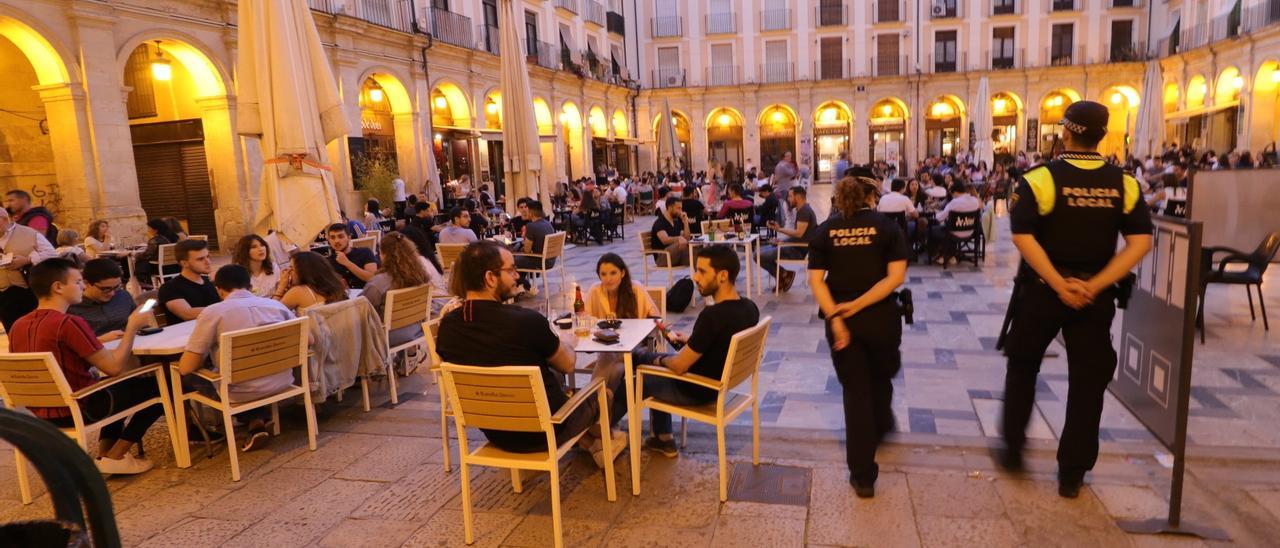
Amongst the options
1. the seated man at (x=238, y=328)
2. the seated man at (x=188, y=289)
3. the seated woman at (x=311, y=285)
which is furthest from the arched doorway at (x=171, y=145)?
the seated man at (x=238, y=328)

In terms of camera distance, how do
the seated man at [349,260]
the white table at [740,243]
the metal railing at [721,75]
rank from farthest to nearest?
the metal railing at [721,75], the white table at [740,243], the seated man at [349,260]

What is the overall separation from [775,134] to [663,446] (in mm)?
29400

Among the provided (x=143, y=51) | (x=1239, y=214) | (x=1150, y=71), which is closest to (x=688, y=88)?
(x=1150, y=71)

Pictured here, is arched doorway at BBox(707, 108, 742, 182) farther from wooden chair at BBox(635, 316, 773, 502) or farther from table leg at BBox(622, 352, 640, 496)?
table leg at BBox(622, 352, 640, 496)

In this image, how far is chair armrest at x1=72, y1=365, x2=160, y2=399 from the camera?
3.34 meters

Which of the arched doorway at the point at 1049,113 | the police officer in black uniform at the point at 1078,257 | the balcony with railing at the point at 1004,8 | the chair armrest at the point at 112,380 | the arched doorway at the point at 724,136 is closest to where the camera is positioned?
the police officer in black uniform at the point at 1078,257

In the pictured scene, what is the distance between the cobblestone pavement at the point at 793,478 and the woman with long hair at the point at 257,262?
4.25ft

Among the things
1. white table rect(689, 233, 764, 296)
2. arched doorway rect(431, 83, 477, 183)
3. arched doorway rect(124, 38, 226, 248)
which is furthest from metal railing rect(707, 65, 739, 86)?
white table rect(689, 233, 764, 296)

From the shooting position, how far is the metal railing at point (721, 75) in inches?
1224

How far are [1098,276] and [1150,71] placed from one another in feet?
49.5

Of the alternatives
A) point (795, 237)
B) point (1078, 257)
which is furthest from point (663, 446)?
point (795, 237)

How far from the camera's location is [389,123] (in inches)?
661

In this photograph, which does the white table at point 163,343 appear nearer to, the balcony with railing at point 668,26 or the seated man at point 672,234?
the seated man at point 672,234

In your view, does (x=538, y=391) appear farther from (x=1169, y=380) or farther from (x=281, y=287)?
(x=281, y=287)
